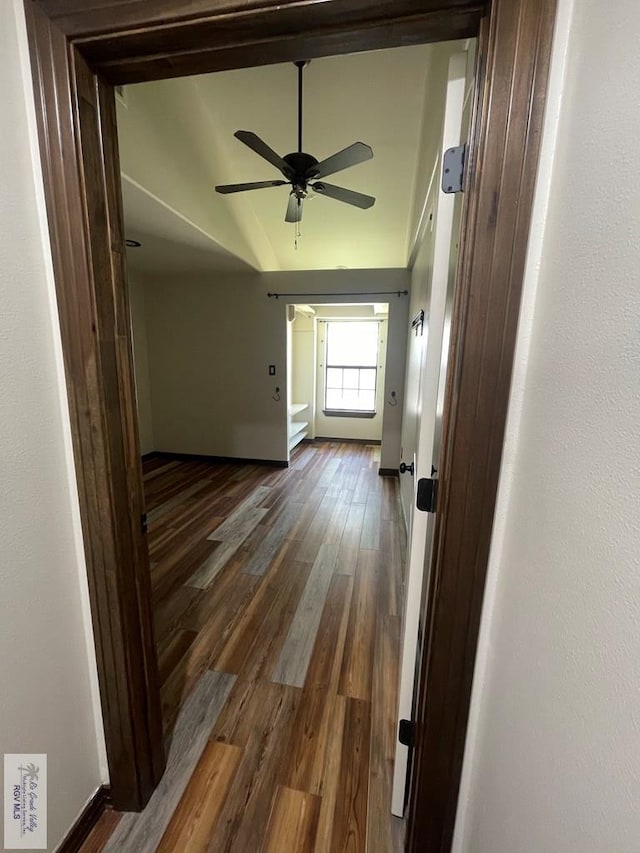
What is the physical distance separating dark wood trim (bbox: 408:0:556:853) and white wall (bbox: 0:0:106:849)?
0.99m

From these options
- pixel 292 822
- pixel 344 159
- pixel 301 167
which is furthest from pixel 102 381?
pixel 301 167

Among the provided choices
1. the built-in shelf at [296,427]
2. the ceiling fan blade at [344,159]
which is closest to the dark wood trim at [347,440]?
the built-in shelf at [296,427]

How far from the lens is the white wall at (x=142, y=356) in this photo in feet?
14.4

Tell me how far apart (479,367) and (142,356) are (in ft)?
15.9

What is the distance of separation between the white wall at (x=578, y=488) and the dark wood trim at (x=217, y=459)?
4.02m

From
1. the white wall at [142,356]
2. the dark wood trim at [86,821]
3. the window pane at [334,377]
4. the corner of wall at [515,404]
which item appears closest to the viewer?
the corner of wall at [515,404]

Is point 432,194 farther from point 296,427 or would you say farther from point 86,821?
point 296,427

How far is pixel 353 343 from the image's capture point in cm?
579

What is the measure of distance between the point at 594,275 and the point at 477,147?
1.23 feet

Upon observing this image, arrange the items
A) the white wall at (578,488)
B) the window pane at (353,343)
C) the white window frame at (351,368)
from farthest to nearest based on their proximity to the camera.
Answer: the window pane at (353,343) → the white window frame at (351,368) → the white wall at (578,488)

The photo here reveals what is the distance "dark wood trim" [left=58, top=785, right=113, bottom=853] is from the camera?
39.6 inches

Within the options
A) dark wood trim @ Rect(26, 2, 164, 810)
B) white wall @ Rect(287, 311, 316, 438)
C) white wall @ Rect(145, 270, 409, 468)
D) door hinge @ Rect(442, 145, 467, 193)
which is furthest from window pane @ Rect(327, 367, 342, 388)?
door hinge @ Rect(442, 145, 467, 193)

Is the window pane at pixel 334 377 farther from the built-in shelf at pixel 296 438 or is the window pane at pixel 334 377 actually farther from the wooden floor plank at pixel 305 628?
the wooden floor plank at pixel 305 628

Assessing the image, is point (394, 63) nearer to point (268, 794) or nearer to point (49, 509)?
point (49, 509)
